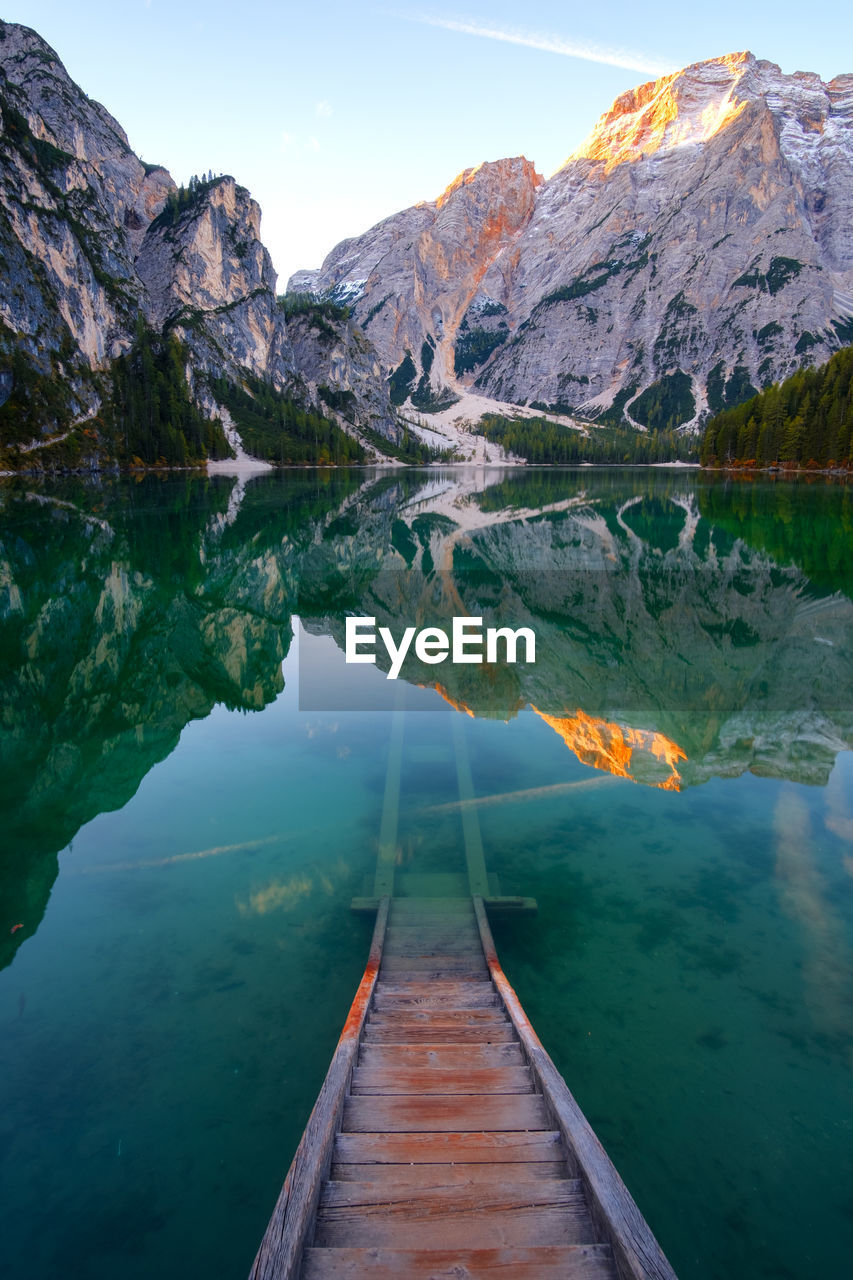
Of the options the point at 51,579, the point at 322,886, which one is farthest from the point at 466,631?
the point at 51,579

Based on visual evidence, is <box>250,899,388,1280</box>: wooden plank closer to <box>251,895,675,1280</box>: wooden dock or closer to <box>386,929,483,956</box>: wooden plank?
<box>251,895,675,1280</box>: wooden dock

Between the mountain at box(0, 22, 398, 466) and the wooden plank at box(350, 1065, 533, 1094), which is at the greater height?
the mountain at box(0, 22, 398, 466)

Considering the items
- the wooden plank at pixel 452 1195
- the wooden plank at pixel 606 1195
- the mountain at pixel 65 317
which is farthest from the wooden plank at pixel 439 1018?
the mountain at pixel 65 317

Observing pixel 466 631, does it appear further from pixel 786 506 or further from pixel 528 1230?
pixel 786 506

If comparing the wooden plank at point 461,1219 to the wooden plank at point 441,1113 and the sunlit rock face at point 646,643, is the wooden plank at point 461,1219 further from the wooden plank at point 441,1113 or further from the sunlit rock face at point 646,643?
the sunlit rock face at point 646,643

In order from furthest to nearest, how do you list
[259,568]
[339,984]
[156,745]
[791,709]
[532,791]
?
[259,568] → [791,709] → [156,745] → [532,791] → [339,984]

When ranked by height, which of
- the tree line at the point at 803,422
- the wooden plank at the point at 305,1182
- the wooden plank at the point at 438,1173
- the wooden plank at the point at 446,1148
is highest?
the tree line at the point at 803,422

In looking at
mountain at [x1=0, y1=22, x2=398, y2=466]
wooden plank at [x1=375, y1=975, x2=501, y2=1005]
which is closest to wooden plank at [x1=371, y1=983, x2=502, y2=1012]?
wooden plank at [x1=375, y1=975, x2=501, y2=1005]

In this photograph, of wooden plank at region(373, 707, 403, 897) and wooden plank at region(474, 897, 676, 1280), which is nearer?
wooden plank at region(474, 897, 676, 1280)
